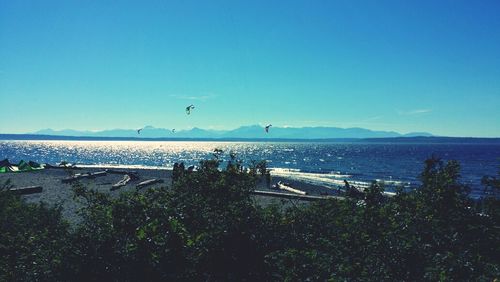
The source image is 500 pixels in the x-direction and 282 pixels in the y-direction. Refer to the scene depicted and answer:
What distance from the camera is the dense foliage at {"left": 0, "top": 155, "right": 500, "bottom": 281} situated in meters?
Answer: 6.27

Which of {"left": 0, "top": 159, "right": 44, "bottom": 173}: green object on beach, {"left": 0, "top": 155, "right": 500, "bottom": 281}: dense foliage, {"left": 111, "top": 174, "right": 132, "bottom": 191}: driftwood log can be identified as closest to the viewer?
{"left": 0, "top": 155, "right": 500, "bottom": 281}: dense foliage

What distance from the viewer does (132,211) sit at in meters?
8.25

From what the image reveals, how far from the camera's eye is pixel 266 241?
830 centimetres

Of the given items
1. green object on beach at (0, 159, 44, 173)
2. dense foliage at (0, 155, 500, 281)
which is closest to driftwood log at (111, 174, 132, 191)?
green object on beach at (0, 159, 44, 173)

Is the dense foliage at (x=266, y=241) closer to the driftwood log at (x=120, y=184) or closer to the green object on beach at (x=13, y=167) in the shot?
the driftwood log at (x=120, y=184)

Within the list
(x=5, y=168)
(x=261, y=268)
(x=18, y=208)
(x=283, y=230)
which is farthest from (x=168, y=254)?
(x=5, y=168)

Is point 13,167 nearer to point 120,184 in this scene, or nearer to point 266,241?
point 120,184

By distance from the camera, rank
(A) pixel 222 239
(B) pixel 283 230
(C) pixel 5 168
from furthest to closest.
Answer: (C) pixel 5 168 → (B) pixel 283 230 → (A) pixel 222 239

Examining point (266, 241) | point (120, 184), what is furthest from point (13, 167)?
point (266, 241)

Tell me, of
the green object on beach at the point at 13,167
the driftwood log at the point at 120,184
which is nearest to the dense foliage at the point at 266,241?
the driftwood log at the point at 120,184

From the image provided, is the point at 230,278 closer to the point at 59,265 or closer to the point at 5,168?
the point at 59,265

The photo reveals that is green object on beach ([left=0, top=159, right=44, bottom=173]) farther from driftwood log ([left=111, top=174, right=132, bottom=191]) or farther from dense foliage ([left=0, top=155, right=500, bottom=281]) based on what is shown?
dense foliage ([left=0, top=155, right=500, bottom=281])

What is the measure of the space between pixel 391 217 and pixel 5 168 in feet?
199

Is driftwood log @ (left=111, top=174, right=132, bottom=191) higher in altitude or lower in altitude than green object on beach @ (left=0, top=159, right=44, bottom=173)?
lower
